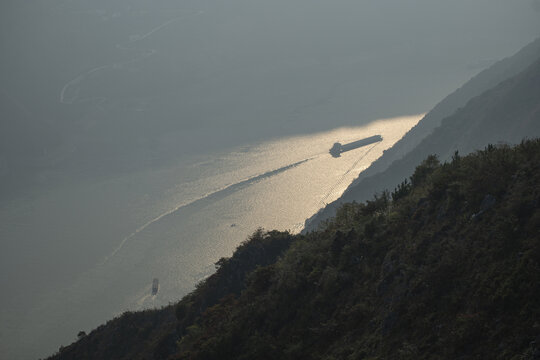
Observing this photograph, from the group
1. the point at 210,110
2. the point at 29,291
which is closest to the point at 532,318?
the point at 29,291

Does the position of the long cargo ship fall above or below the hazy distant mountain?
above

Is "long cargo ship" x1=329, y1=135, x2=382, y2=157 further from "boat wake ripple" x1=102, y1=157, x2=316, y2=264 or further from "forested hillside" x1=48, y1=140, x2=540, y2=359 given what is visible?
"forested hillside" x1=48, y1=140, x2=540, y2=359

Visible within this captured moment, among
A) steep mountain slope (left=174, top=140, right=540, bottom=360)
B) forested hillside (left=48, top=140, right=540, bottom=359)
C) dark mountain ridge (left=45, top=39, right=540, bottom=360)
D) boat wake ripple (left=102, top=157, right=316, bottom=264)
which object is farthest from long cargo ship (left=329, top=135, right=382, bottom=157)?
steep mountain slope (left=174, top=140, right=540, bottom=360)

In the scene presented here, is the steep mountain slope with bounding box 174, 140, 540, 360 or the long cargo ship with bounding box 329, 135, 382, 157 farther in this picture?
the long cargo ship with bounding box 329, 135, 382, 157

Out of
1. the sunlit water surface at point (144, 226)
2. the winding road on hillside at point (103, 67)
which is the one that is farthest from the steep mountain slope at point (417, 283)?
the winding road on hillside at point (103, 67)

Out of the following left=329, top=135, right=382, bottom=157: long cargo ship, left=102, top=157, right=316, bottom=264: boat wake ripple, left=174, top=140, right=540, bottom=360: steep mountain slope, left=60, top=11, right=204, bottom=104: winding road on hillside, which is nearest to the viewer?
left=174, top=140, right=540, bottom=360: steep mountain slope

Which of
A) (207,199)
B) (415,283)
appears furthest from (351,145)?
(415,283)

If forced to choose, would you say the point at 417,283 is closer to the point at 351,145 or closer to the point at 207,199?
the point at 207,199
